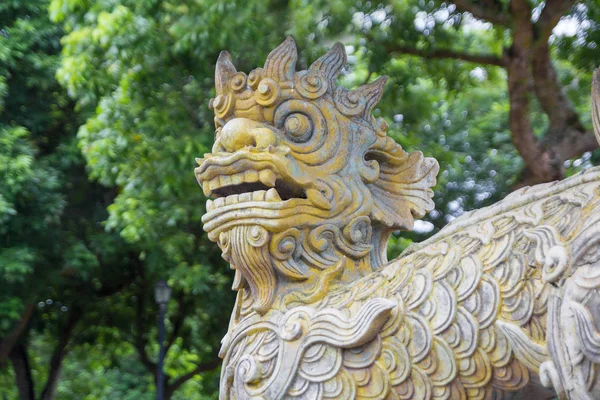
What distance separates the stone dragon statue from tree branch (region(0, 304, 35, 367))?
734 cm

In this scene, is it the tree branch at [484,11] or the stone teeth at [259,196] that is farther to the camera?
the tree branch at [484,11]

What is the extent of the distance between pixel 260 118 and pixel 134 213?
4196mm

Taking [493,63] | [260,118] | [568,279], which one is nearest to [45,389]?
[493,63]

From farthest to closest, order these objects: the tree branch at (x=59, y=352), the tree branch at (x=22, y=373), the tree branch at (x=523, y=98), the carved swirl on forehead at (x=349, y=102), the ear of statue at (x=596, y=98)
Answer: the tree branch at (x=22, y=373) → the tree branch at (x=59, y=352) → the tree branch at (x=523, y=98) → the carved swirl on forehead at (x=349, y=102) → the ear of statue at (x=596, y=98)

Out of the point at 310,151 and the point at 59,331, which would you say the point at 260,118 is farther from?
the point at 59,331

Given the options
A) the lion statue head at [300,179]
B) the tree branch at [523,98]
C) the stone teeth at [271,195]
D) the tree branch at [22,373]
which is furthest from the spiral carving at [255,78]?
the tree branch at [22,373]

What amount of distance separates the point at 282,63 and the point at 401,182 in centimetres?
64

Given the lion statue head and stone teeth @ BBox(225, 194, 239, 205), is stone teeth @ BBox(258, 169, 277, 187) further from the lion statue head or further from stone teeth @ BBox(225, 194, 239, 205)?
stone teeth @ BBox(225, 194, 239, 205)

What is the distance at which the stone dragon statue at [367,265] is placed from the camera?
2578 mm

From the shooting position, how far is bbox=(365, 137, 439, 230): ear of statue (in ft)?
11.3

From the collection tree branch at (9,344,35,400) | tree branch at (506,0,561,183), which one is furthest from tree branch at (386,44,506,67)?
tree branch at (9,344,35,400)

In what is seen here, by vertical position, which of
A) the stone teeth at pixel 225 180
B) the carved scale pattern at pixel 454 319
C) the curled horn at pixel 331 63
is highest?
the curled horn at pixel 331 63

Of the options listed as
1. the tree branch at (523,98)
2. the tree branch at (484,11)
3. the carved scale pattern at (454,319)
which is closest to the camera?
the carved scale pattern at (454,319)

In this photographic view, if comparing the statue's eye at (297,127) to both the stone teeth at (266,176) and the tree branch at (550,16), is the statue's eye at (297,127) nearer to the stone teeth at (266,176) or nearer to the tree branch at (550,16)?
the stone teeth at (266,176)
